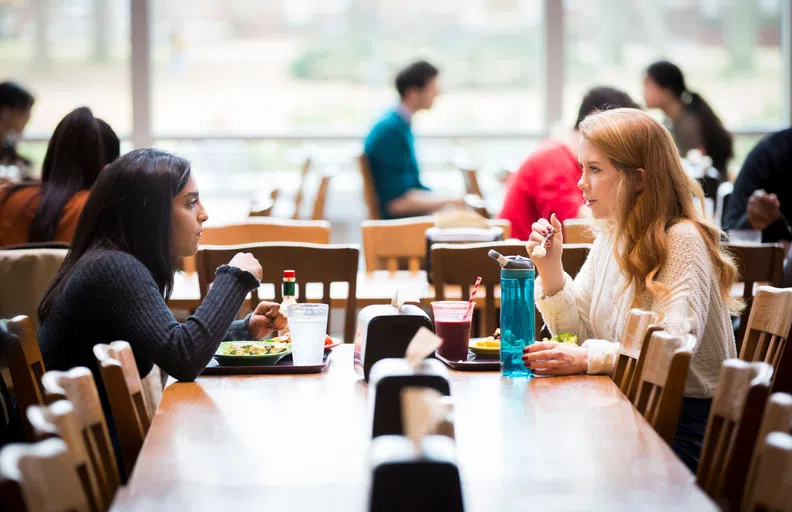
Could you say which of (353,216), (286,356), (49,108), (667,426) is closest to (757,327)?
(667,426)

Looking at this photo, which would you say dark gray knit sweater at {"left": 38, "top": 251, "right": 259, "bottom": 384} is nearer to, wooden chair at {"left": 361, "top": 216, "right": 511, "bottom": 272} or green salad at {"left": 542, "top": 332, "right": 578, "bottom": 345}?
green salad at {"left": 542, "top": 332, "right": 578, "bottom": 345}

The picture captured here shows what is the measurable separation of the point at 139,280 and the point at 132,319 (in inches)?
3.3

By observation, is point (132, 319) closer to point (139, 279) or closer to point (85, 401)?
point (139, 279)

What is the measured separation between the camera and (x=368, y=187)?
5.94 meters

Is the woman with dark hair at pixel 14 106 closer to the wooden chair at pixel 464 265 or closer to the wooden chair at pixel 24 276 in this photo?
the wooden chair at pixel 24 276

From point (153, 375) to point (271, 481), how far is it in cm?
128

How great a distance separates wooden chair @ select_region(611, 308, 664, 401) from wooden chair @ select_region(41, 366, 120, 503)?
1013mm

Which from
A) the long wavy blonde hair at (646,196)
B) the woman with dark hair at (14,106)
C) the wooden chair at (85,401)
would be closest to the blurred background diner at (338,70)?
the woman with dark hair at (14,106)

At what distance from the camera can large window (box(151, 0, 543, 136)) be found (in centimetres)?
766

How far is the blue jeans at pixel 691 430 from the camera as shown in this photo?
2.13 meters

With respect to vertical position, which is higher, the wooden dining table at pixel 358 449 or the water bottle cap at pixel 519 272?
the water bottle cap at pixel 519 272

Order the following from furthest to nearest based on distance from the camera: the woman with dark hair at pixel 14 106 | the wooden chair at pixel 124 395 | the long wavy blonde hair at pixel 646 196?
the woman with dark hair at pixel 14 106 < the long wavy blonde hair at pixel 646 196 < the wooden chair at pixel 124 395

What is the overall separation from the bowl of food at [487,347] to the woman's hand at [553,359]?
16cm

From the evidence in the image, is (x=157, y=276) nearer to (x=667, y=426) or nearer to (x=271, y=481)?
(x=271, y=481)
